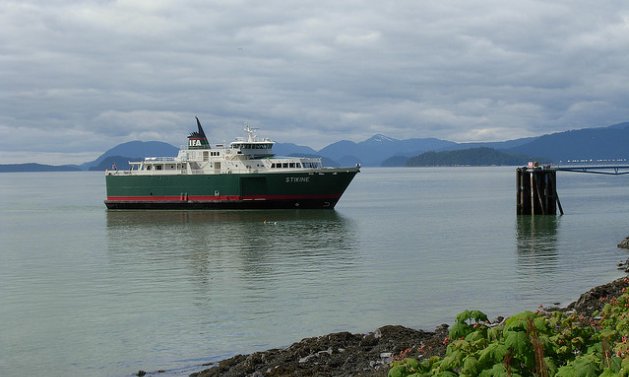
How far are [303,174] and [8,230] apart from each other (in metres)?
21.0

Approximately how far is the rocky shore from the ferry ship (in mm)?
40856

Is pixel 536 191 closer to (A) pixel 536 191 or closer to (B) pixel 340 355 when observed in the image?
→ (A) pixel 536 191

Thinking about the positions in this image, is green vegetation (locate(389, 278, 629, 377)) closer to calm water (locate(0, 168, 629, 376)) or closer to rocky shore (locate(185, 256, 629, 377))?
rocky shore (locate(185, 256, 629, 377))

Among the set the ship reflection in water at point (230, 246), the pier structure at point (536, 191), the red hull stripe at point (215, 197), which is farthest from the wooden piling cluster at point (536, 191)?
the red hull stripe at point (215, 197)

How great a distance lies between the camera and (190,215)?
191 ft

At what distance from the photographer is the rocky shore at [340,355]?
12.1 metres

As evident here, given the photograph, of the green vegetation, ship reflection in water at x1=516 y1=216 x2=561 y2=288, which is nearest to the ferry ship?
ship reflection in water at x1=516 y1=216 x2=561 y2=288

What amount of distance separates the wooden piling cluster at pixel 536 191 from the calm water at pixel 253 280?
1603 mm

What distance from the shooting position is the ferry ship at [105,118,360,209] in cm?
5616

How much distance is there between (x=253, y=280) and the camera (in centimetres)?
2562

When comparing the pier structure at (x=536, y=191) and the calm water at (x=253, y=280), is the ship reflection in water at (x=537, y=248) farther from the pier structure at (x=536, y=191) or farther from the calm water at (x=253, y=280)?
the pier structure at (x=536, y=191)

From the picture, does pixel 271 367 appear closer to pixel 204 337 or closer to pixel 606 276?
pixel 204 337

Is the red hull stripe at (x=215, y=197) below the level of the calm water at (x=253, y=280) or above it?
above

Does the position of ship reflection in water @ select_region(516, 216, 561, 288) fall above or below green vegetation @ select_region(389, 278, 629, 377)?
below
